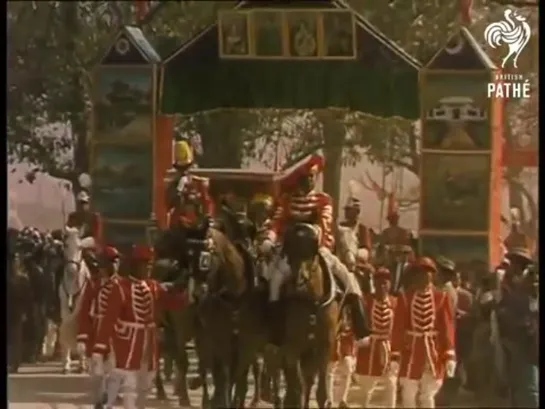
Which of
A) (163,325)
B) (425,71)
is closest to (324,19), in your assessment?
(425,71)

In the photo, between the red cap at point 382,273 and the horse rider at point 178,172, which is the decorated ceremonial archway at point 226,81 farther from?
the red cap at point 382,273

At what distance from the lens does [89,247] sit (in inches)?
32.0

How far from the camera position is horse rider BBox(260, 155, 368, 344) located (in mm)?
802

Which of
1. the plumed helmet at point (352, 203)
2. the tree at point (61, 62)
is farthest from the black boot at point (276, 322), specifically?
the tree at point (61, 62)

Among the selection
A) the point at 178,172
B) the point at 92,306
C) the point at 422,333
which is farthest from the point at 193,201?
the point at 422,333

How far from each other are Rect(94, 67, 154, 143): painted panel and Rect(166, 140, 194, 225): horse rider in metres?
0.03

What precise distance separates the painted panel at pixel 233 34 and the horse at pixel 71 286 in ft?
0.68

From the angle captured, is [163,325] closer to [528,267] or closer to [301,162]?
[301,162]

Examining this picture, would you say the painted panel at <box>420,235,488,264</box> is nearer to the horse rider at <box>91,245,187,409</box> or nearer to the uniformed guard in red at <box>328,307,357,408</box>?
the uniformed guard in red at <box>328,307,357,408</box>

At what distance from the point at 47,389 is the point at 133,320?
0.10 metres

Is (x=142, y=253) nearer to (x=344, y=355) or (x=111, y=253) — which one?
(x=111, y=253)

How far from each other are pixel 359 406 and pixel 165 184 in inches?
10.2

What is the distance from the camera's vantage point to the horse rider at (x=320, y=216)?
31.6 inches

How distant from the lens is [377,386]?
80 cm
